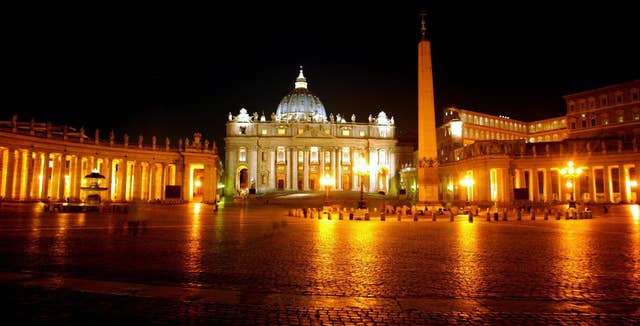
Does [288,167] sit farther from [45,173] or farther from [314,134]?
[45,173]

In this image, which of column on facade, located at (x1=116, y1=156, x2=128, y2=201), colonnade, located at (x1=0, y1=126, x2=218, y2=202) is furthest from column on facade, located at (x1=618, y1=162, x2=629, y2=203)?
column on facade, located at (x1=116, y1=156, x2=128, y2=201)

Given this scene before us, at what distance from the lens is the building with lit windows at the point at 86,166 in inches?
1796

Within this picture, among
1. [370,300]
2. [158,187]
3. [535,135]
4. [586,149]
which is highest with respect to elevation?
[535,135]

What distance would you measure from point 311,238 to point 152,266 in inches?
297

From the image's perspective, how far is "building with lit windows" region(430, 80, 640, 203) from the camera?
56156 mm

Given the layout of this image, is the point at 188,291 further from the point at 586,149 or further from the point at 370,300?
the point at 586,149

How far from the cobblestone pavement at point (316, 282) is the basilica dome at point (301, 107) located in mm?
105378

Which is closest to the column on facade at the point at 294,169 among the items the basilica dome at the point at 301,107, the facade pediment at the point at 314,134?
the facade pediment at the point at 314,134

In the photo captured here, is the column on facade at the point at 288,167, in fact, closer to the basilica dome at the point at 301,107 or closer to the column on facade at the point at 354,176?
the basilica dome at the point at 301,107

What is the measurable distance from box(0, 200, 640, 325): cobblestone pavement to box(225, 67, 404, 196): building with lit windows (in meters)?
90.8

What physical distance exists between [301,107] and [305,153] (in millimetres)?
20397

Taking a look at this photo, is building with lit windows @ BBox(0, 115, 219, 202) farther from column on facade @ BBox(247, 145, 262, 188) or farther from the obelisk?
column on facade @ BBox(247, 145, 262, 188)

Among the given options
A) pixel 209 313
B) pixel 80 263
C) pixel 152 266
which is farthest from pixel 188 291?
pixel 80 263

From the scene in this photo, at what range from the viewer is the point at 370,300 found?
7.22 m
